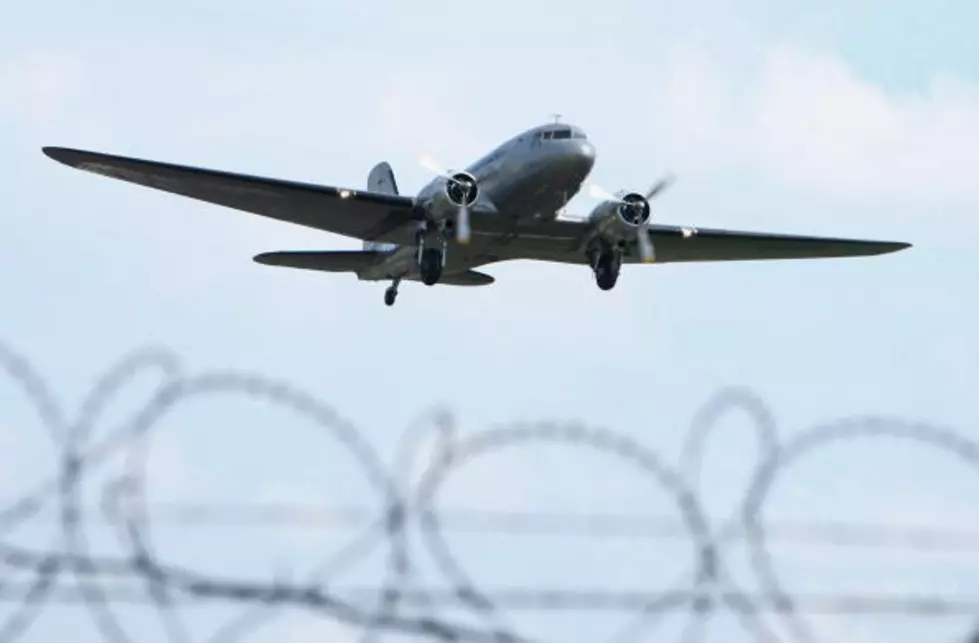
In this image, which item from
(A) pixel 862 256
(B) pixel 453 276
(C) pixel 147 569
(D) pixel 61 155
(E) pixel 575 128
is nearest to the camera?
(C) pixel 147 569

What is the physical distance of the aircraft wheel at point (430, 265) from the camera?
42.3 m

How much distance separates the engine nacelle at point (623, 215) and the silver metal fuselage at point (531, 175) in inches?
60.9

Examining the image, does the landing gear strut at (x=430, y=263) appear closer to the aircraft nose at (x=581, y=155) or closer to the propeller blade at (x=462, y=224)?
the propeller blade at (x=462, y=224)

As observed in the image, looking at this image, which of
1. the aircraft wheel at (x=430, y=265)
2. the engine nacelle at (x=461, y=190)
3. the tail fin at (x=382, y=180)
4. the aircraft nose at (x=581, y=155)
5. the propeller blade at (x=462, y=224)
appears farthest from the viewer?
the tail fin at (x=382, y=180)

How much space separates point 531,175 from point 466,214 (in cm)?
235

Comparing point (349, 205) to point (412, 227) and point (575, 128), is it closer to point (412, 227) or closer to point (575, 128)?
point (412, 227)

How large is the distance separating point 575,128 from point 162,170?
434 inches

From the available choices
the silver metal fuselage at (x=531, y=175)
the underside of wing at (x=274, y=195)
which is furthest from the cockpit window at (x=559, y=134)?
the underside of wing at (x=274, y=195)

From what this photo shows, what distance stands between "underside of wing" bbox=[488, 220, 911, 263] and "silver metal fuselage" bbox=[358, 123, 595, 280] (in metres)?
1.17

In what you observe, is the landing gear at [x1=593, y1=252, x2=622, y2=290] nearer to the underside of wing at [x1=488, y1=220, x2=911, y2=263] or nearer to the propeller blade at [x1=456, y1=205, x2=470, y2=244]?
the underside of wing at [x1=488, y1=220, x2=911, y2=263]

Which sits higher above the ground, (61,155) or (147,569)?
(61,155)

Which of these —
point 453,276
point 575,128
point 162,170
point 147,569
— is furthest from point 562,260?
point 147,569

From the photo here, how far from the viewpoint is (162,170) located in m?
43.8

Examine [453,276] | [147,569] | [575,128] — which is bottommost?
[147,569]
